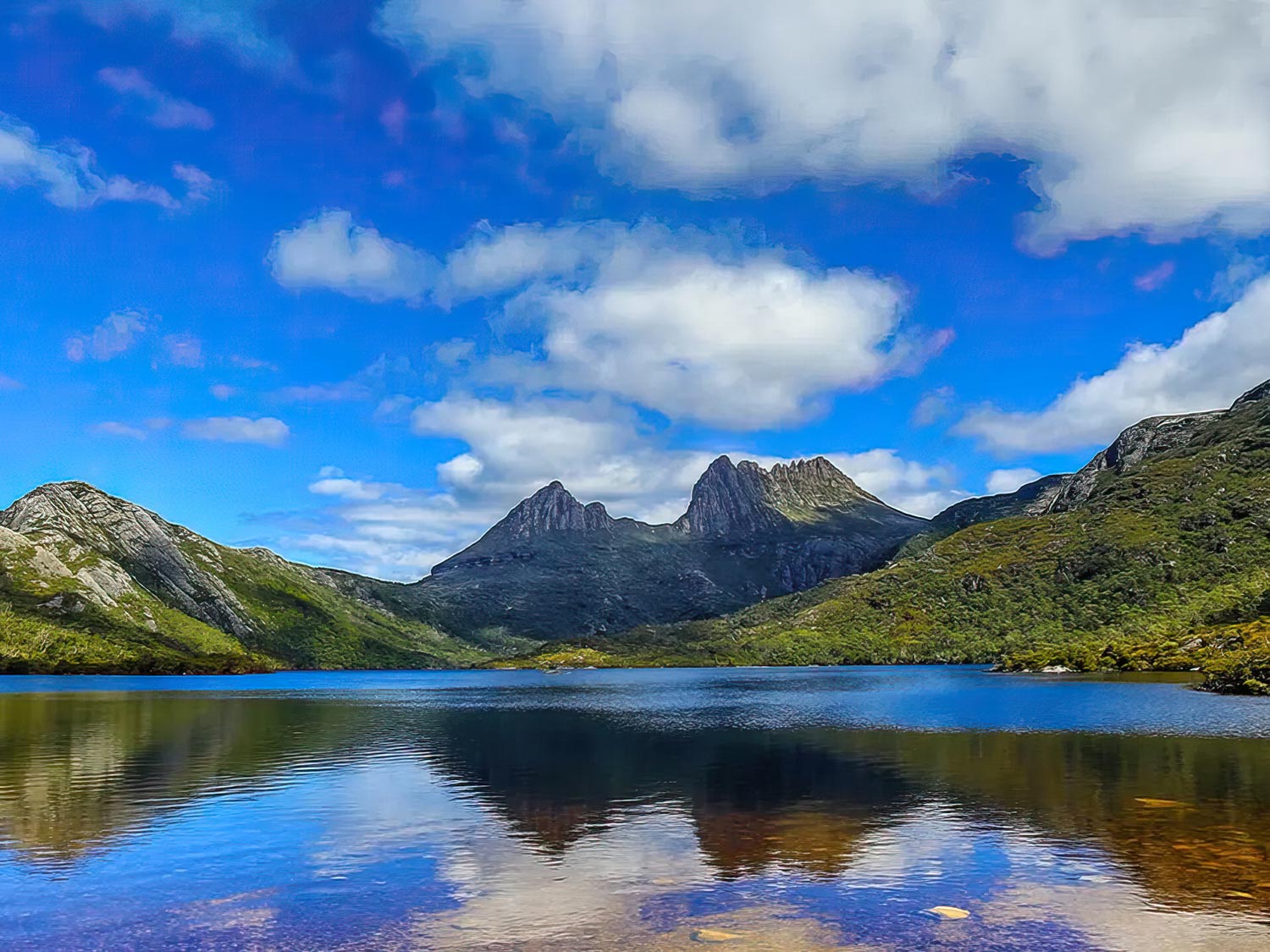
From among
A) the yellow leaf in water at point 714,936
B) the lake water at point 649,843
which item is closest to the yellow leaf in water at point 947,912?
the lake water at point 649,843

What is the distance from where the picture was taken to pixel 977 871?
139ft

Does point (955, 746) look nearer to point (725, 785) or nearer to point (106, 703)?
point (725, 785)

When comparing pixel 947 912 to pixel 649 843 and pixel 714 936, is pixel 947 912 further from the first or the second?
pixel 649 843

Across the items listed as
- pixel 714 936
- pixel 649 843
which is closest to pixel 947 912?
pixel 714 936

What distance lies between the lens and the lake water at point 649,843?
3447 cm

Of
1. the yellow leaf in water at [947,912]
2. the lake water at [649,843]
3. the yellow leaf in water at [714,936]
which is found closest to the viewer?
the yellow leaf in water at [714,936]

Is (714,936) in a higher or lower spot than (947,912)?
higher

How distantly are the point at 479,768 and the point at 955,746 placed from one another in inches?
2026

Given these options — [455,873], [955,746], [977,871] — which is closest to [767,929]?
[977,871]

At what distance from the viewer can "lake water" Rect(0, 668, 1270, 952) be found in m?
34.5

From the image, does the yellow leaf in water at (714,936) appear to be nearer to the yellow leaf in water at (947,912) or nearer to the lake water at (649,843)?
the lake water at (649,843)

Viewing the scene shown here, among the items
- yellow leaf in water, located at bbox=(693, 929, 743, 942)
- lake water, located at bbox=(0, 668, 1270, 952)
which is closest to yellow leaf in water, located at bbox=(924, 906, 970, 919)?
lake water, located at bbox=(0, 668, 1270, 952)

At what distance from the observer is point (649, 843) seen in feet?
164

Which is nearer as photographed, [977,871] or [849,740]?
[977,871]
